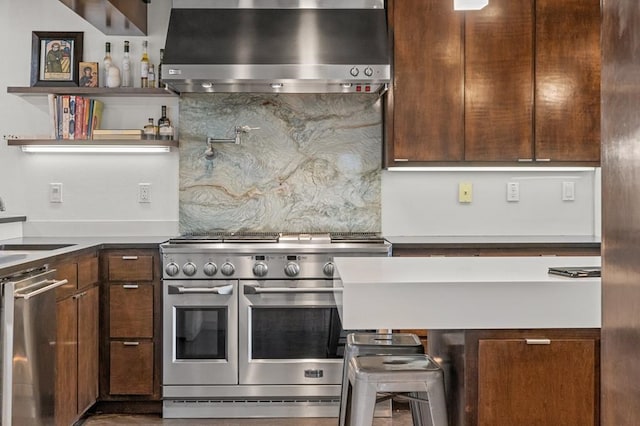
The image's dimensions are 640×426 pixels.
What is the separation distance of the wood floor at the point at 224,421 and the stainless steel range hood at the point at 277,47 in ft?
5.96

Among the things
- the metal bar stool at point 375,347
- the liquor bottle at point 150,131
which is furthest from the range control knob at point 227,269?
the metal bar stool at point 375,347

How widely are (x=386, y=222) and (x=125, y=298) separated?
1629mm

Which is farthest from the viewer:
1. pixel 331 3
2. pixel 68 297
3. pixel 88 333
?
pixel 331 3

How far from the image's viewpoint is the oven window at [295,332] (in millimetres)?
3268

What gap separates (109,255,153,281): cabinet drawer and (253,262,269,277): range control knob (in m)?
0.55

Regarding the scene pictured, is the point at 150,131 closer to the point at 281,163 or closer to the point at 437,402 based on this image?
the point at 281,163

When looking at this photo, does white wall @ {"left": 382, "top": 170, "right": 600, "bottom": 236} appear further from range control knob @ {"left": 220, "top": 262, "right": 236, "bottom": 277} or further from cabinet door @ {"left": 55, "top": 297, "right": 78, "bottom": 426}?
cabinet door @ {"left": 55, "top": 297, "right": 78, "bottom": 426}

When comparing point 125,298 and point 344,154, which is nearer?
point 125,298

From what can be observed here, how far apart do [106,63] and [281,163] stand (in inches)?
47.7

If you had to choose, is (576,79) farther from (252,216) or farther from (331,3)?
(252,216)

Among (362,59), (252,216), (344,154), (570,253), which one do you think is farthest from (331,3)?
(570,253)

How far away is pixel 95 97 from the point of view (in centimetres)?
381

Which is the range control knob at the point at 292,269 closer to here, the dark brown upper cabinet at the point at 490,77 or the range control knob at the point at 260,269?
the range control knob at the point at 260,269

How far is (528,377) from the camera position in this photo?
172cm
